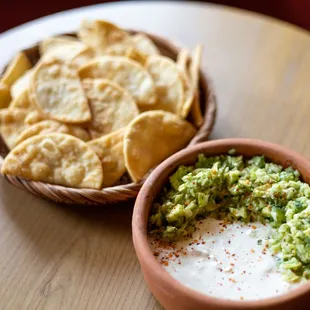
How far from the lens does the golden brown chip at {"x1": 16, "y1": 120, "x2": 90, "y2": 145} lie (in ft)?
4.78

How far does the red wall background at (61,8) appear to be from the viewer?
2.79 metres

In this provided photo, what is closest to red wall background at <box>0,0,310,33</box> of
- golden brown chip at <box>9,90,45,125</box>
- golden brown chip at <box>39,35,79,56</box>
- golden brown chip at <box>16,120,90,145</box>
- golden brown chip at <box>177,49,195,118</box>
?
golden brown chip at <box>39,35,79,56</box>

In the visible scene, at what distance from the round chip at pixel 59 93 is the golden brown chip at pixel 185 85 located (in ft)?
0.90

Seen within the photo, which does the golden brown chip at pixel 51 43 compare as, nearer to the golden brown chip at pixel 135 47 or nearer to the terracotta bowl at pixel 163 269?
the golden brown chip at pixel 135 47

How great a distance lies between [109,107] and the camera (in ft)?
4.96

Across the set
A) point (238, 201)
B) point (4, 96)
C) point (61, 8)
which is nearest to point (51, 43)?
point (4, 96)

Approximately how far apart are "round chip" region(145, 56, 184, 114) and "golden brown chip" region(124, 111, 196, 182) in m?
0.08

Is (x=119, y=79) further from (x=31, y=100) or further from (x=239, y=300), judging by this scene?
(x=239, y=300)

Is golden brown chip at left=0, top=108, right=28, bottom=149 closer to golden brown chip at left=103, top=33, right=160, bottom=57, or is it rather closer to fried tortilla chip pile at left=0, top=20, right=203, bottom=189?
fried tortilla chip pile at left=0, top=20, right=203, bottom=189

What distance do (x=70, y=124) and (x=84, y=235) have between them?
1.08ft

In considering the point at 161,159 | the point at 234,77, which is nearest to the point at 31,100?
the point at 161,159

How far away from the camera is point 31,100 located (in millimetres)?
1508

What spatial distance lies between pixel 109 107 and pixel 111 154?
0.17 m

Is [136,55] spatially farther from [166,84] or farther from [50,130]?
[50,130]
